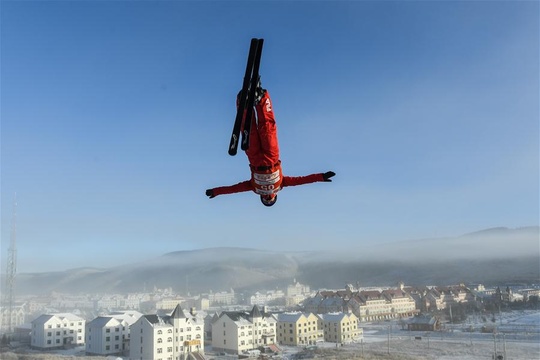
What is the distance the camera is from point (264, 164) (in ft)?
18.4

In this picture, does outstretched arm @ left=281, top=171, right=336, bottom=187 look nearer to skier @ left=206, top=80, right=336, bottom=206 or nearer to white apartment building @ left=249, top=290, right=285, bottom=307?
Answer: skier @ left=206, top=80, right=336, bottom=206

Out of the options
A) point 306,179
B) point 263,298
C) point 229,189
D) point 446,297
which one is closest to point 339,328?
point 446,297

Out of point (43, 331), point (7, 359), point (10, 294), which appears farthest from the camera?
point (10, 294)

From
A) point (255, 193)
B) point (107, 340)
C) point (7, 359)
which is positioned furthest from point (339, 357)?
point (255, 193)

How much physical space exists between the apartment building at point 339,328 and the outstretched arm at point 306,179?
148 ft

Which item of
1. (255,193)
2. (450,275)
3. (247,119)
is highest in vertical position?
(247,119)

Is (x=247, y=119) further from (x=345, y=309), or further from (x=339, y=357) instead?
(x=345, y=309)

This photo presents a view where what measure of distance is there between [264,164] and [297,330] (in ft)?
143

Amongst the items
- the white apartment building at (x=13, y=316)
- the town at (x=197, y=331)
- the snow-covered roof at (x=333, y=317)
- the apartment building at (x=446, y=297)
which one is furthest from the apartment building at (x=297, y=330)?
the white apartment building at (x=13, y=316)

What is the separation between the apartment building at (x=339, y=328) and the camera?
160 feet

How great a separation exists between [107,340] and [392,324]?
39917 millimetres

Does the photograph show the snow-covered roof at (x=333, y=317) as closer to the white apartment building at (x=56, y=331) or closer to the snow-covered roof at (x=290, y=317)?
the snow-covered roof at (x=290, y=317)

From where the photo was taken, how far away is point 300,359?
37.8 meters

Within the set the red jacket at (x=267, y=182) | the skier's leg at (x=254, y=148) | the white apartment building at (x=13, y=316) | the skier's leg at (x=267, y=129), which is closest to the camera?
the skier's leg at (x=267, y=129)
